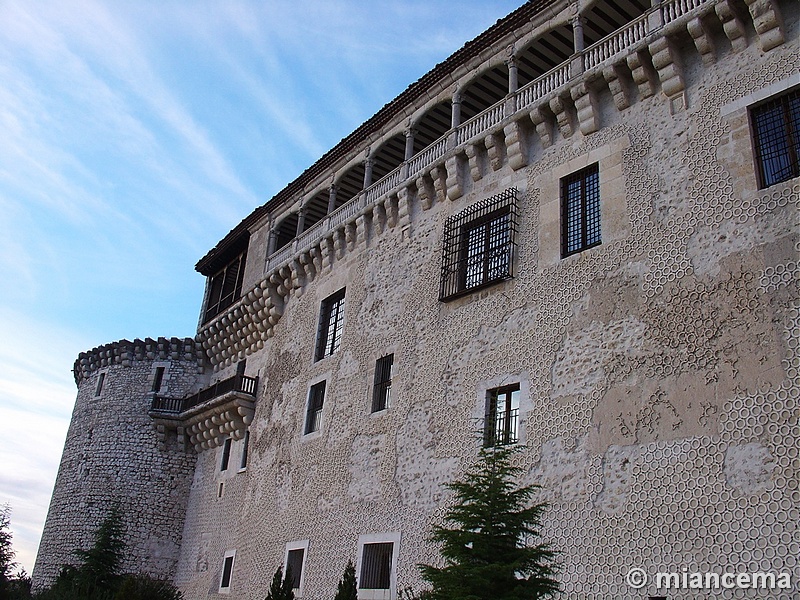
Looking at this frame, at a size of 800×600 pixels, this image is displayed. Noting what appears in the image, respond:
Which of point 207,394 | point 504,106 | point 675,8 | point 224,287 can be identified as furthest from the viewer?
point 224,287

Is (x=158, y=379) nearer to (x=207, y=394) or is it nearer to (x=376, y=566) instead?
(x=207, y=394)

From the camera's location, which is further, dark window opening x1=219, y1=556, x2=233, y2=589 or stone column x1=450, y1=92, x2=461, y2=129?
dark window opening x1=219, y1=556, x2=233, y2=589

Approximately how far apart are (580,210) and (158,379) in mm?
17035

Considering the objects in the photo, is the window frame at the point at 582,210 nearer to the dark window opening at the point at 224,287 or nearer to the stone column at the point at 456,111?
the stone column at the point at 456,111

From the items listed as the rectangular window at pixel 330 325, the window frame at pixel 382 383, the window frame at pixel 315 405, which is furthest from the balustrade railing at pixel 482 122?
the window frame at pixel 315 405

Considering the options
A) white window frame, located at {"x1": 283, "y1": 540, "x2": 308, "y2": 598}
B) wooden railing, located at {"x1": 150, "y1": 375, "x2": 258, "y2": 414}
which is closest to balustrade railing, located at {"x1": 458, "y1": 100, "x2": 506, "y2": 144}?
white window frame, located at {"x1": 283, "y1": 540, "x2": 308, "y2": 598}

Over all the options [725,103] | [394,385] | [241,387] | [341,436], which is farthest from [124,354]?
[725,103]

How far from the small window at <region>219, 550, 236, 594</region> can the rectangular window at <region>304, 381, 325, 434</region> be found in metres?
4.21

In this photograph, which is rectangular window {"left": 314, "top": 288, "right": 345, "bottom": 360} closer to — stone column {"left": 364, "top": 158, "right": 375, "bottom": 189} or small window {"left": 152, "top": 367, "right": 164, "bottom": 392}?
stone column {"left": 364, "top": 158, "right": 375, "bottom": 189}

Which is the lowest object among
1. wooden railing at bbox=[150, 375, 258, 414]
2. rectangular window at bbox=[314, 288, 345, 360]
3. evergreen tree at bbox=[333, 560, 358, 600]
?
evergreen tree at bbox=[333, 560, 358, 600]

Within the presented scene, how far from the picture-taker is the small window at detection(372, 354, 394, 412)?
14.6 metres

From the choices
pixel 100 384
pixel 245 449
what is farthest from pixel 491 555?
pixel 100 384

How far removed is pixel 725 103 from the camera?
10.6 m

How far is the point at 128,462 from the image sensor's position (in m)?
22.8
